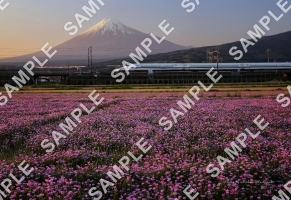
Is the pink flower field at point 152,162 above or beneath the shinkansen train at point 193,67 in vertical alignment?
above

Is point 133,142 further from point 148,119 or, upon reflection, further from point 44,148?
point 148,119

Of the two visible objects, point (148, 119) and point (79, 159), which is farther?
point (148, 119)

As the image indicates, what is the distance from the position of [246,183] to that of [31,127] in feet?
26.0

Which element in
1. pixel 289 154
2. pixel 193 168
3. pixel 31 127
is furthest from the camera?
pixel 31 127

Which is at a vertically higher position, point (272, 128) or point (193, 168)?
point (193, 168)

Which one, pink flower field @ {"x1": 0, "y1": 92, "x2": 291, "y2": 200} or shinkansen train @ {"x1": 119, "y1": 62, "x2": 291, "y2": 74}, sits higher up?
pink flower field @ {"x1": 0, "y1": 92, "x2": 291, "y2": 200}

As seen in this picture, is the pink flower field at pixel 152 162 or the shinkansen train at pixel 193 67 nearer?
the pink flower field at pixel 152 162

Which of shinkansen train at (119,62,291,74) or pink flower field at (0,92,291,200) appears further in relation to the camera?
shinkansen train at (119,62,291,74)

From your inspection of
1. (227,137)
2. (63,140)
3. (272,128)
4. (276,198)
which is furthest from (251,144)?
(63,140)

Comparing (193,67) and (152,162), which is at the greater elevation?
(152,162)

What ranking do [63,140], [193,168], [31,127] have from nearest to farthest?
[193,168], [63,140], [31,127]

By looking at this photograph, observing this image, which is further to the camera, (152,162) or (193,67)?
(193,67)

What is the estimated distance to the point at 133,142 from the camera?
8.50 m

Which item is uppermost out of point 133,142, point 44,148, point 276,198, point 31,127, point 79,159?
point 31,127
